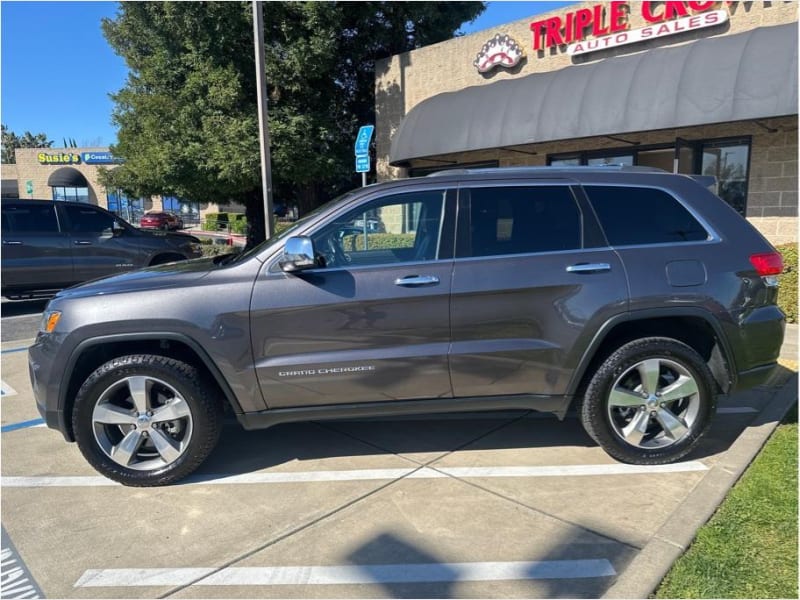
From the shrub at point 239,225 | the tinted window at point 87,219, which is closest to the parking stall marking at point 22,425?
the tinted window at point 87,219

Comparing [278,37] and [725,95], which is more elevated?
[278,37]

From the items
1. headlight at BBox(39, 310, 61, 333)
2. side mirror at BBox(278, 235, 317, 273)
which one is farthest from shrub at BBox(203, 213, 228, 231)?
side mirror at BBox(278, 235, 317, 273)

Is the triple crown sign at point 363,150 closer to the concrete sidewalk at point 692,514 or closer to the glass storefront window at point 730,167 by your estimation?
the glass storefront window at point 730,167

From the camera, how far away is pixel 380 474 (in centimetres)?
374

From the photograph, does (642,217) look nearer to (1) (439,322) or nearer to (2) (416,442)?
(1) (439,322)

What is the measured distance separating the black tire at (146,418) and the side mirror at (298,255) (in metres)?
0.90

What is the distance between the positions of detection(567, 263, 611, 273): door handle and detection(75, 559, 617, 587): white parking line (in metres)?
1.69

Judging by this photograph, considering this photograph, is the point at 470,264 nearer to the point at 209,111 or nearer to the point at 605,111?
the point at 605,111

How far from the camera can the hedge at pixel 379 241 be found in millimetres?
3668

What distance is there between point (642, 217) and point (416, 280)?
1.60 meters

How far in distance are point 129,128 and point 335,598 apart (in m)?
19.1

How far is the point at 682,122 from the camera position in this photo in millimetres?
8484

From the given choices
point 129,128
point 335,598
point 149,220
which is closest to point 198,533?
point 335,598

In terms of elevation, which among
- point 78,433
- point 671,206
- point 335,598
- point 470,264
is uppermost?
point 671,206
